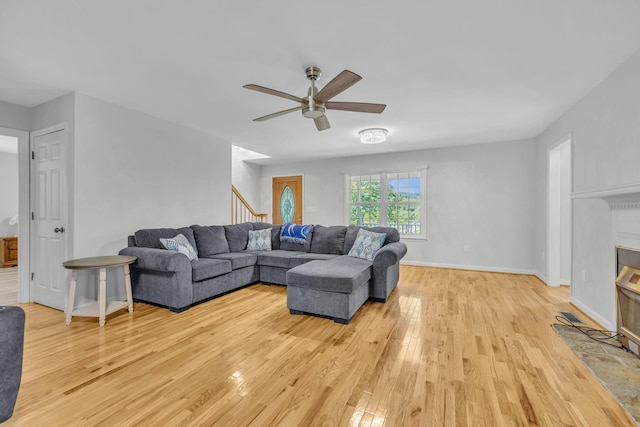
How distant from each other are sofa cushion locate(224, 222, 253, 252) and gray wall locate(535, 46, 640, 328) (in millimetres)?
4489

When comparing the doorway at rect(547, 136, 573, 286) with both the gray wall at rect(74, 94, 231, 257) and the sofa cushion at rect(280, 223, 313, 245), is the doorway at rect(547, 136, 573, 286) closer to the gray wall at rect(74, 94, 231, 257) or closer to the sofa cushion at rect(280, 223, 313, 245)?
the sofa cushion at rect(280, 223, 313, 245)

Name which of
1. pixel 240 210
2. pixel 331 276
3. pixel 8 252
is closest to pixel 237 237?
pixel 240 210

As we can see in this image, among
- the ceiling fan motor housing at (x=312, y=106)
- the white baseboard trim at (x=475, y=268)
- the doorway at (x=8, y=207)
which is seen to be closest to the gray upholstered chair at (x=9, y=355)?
the ceiling fan motor housing at (x=312, y=106)

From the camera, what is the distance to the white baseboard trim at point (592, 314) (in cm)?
268

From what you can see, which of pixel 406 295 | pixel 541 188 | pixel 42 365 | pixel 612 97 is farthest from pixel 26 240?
pixel 541 188

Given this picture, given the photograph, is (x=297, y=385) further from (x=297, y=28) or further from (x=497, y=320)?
(x=297, y=28)

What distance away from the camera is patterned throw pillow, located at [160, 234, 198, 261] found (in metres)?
3.51

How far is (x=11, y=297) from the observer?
3748mm

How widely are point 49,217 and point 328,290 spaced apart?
3.38 m

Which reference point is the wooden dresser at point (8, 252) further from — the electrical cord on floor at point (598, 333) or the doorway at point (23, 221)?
the electrical cord on floor at point (598, 333)

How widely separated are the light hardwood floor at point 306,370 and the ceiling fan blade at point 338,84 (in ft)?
6.89

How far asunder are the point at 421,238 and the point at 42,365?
5.63 metres

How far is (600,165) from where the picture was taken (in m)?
2.89

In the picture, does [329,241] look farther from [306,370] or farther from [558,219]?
[558,219]
